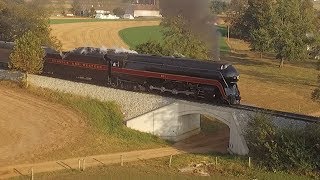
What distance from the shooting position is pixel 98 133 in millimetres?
37125

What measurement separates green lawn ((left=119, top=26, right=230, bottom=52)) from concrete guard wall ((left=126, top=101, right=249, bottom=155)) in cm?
4642

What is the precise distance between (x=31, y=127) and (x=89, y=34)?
55809mm

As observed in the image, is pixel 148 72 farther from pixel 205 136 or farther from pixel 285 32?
pixel 285 32

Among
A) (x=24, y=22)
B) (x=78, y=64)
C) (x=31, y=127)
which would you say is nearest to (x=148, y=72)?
(x=78, y=64)

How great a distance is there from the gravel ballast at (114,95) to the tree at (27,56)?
1950 mm

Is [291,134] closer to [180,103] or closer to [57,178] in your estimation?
[180,103]

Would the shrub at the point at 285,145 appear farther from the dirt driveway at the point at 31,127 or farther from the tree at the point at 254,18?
the tree at the point at 254,18

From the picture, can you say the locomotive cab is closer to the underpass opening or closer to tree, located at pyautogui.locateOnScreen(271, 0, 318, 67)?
the underpass opening

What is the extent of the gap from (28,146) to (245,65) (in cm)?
5143

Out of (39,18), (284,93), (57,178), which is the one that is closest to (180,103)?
(57,178)

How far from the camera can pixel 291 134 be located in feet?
98.1

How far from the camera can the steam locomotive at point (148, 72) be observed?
34.0 metres

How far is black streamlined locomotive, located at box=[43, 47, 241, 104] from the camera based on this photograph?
33938 mm

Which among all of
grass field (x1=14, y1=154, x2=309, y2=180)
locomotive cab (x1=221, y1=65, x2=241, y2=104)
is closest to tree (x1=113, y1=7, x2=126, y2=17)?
locomotive cab (x1=221, y1=65, x2=241, y2=104)
